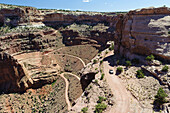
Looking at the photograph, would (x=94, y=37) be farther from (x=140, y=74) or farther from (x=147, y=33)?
(x=140, y=74)

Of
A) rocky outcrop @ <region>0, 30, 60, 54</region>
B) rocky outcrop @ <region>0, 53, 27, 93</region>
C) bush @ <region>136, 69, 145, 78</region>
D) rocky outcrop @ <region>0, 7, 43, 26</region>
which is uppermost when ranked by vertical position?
rocky outcrop @ <region>0, 7, 43, 26</region>

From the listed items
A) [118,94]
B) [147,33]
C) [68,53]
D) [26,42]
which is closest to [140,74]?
[118,94]

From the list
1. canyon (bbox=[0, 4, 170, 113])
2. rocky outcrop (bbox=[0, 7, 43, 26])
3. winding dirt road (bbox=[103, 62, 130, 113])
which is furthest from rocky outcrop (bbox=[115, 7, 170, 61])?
rocky outcrop (bbox=[0, 7, 43, 26])

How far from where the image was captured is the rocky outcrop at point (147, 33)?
914 inches

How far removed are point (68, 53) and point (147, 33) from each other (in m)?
49.2

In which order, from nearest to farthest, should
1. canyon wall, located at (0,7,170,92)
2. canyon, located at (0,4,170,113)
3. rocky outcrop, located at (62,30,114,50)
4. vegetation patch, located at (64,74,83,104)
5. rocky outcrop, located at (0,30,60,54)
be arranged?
canyon, located at (0,4,170,113)
canyon wall, located at (0,7,170,92)
vegetation patch, located at (64,74,83,104)
rocky outcrop, located at (0,30,60,54)
rocky outcrop, located at (62,30,114,50)

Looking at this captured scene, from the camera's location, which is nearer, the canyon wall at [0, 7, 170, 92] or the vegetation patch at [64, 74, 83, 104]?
the canyon wall at [0, 7, 170, 92]

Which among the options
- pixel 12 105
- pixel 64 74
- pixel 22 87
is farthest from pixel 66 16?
pixel 12 105

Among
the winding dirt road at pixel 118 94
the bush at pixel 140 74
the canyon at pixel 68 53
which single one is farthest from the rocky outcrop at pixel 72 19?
the winding dirt road at pixel 118 94

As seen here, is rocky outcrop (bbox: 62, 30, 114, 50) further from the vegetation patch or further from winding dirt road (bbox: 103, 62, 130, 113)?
winding dirt road (bbox: 103, 62, 130, 113)

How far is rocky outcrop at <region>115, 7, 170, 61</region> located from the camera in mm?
23203

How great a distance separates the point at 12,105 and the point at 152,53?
4349 centimetres

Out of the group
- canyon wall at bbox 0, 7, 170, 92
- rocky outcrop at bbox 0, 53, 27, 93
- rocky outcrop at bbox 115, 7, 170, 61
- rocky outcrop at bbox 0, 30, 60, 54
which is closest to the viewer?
rocky outcrop at bbox 115, 7, 170, 61

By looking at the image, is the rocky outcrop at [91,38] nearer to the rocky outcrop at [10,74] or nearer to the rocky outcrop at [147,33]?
the rocky outcrop at [147,33]
